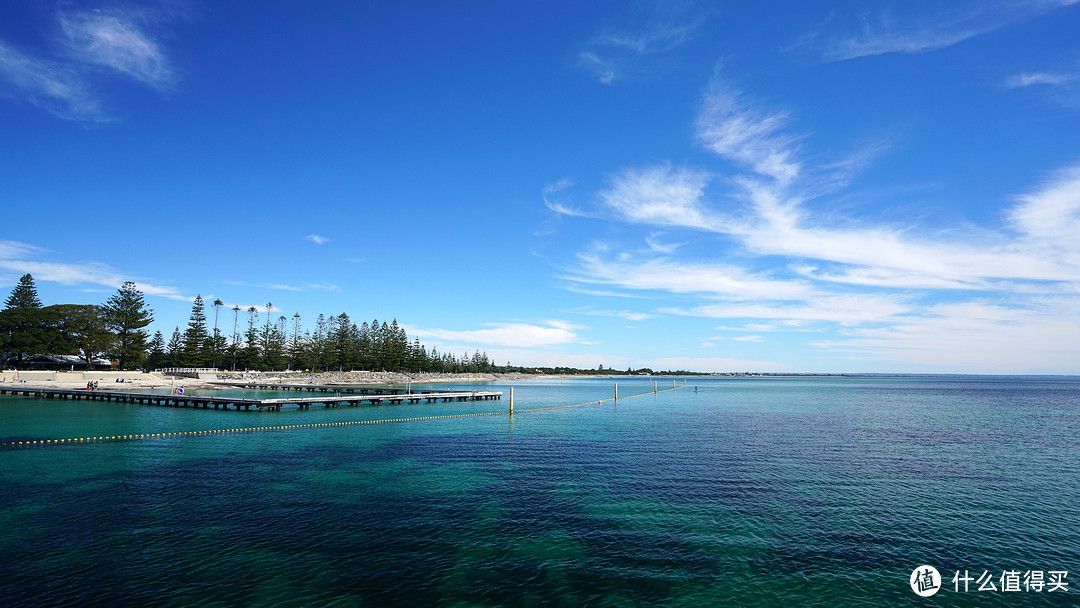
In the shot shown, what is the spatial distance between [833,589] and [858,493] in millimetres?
11472

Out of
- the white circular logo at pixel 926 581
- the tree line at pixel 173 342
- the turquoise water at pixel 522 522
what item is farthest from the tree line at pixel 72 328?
the white circular logo at pixel 926 581

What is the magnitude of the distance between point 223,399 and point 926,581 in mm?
61135

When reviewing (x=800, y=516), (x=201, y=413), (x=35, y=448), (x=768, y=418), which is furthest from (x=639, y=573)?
(x=201, y=413)

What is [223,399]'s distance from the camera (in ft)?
185

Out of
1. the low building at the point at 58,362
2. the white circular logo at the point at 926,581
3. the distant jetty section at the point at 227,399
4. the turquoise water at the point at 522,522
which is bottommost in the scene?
the white circular logo at the point at 926,581

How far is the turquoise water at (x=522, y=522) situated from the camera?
1344 centimetres

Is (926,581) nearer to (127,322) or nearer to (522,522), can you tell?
(522,522)

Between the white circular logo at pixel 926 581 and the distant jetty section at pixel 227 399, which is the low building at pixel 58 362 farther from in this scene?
the white circular logo at pixel 926 581

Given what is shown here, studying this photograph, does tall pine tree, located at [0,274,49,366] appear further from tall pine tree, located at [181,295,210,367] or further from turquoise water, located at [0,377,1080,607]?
turquoise water, located at [0,377,1080,607]

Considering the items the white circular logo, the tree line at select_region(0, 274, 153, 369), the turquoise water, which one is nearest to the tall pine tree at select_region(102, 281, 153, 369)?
the tree line at select_region(0, 274, 153, 369)

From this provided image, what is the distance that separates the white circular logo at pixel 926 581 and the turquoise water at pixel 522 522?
25 centimetres

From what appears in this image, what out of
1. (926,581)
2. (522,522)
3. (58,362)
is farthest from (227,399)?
(58,362)

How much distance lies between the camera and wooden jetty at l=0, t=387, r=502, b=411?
57031 millimetres

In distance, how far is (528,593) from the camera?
13.2m
